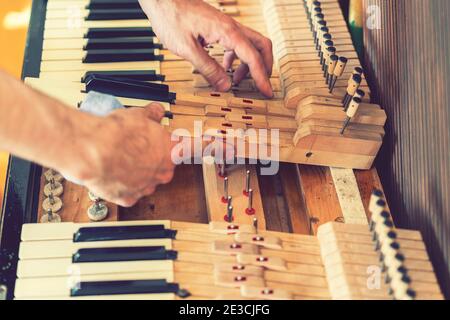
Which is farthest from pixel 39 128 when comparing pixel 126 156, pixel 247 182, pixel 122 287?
pixel 247 182

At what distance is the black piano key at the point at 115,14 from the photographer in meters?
3.23

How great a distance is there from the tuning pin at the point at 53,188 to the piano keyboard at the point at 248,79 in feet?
1.06

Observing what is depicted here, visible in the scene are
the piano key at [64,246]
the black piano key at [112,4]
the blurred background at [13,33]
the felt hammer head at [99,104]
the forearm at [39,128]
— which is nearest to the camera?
the forearm at [39,128]

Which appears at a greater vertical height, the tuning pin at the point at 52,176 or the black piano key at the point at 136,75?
the black piano key at the point at 136,75

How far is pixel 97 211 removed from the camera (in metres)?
2.47

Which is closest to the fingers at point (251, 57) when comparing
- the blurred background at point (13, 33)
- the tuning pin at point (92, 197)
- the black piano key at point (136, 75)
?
the black piano key at point (136, 75)

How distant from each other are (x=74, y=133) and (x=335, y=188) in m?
1.13

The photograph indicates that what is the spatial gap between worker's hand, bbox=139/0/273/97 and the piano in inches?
3.9

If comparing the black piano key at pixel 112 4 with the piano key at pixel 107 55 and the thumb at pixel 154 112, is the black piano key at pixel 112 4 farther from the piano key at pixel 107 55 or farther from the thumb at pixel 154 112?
the thumb at pixel 154 112

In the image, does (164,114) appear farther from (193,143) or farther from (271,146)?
(271,146)

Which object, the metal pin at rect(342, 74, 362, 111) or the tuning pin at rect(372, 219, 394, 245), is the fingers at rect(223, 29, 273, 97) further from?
the tuning pin at rect(372, 219, 394, 245)

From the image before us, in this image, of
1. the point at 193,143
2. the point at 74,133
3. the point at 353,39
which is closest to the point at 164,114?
the point at 193,143

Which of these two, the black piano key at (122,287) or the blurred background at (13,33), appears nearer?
the black piano key at (122,287)
